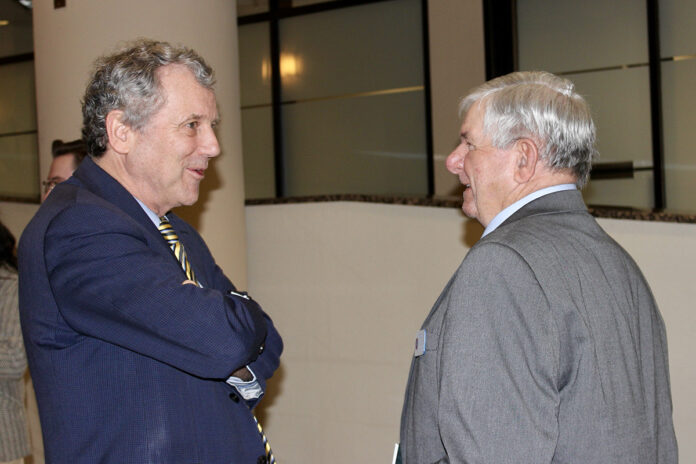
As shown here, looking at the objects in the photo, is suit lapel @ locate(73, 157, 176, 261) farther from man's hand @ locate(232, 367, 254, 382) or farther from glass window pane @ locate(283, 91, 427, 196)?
glass window pane @ locate(283, 91, 427, 196)

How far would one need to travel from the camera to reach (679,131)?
5941 millimetres

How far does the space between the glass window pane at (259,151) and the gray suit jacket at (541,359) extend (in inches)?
247

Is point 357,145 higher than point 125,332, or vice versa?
point 357,145

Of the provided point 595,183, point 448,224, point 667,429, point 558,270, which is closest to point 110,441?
point 558,270

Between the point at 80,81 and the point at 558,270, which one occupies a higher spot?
the point at 80,81

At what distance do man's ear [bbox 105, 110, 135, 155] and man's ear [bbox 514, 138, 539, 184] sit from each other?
863 millimetres

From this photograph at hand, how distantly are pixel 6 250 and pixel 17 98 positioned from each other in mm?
5553

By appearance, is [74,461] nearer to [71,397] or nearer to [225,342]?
[71,397]

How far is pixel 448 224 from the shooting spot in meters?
3.77

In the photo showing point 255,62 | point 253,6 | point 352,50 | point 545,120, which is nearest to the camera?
point 545,120

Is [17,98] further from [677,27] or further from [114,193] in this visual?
[114,193]

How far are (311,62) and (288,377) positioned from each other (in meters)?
3.98

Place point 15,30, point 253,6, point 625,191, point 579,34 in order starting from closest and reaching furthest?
point 625,191, point 579,34, point 253,6, point 15,30

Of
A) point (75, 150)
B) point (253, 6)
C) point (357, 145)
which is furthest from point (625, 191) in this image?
point (75, 150)
